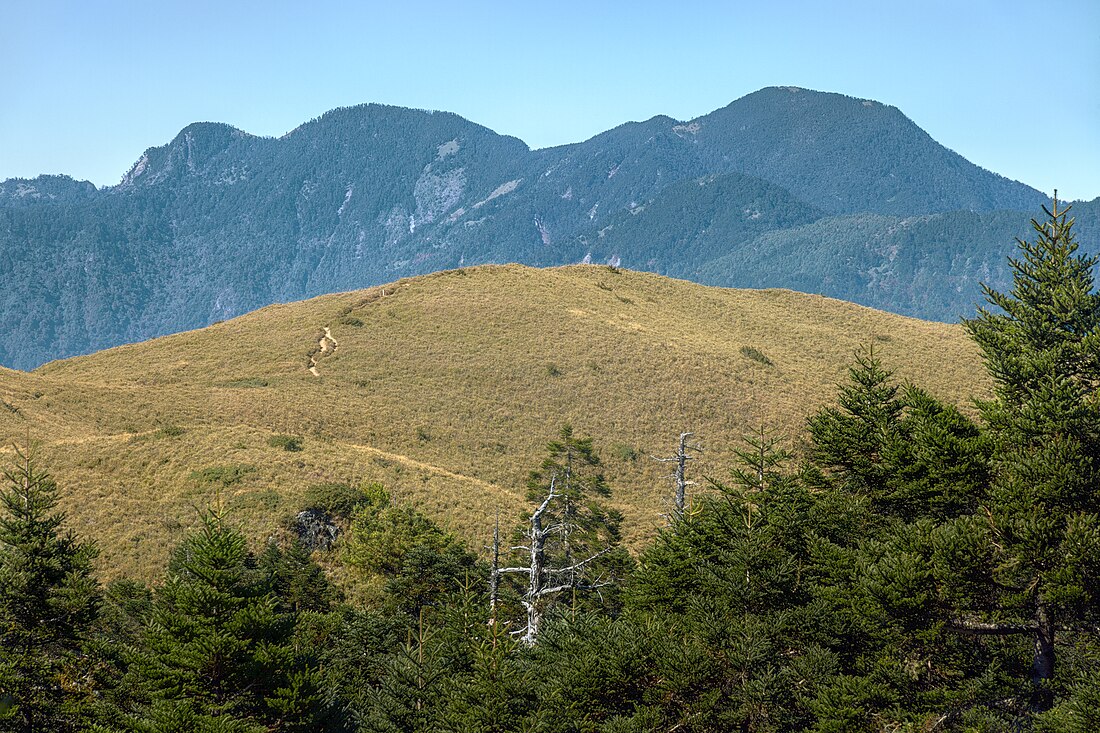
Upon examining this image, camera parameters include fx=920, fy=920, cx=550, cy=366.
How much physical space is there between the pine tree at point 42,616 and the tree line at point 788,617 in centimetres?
6

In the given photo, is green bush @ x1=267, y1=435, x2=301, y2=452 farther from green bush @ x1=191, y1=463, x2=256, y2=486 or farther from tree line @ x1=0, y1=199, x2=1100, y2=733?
tree line @ x1=0, y1=199, x2=1100, y2=733

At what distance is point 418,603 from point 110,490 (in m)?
24.4

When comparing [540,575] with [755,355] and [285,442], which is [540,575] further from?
[755,355]

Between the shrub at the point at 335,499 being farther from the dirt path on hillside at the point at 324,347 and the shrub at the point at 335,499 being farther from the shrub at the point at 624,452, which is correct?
the dirt path on hillside at the point at 324,347

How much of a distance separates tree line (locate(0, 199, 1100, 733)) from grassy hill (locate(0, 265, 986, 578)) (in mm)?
22134

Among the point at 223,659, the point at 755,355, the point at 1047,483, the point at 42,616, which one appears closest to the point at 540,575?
the point at 42,616

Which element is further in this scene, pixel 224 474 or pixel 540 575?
pixel 224 474

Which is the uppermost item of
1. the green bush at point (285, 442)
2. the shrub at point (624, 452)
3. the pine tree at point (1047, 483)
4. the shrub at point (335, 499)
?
the pine tree at point (1047, 483)

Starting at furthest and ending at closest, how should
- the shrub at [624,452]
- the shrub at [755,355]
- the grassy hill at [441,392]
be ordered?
the shrub at [755,355]
the shrub at [624,452]
the grassy hill at [441,392]

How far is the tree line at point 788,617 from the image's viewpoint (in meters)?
18.8

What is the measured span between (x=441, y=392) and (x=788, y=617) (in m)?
58.9

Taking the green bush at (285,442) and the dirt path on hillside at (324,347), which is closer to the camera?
the green bush at (285,442)

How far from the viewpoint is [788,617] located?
74.2 ft

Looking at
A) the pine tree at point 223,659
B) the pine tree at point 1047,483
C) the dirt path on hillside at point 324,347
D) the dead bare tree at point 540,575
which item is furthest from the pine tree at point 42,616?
the dirt path on hillside at point 324,347
